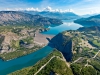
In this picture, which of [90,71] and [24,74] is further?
[24,74]

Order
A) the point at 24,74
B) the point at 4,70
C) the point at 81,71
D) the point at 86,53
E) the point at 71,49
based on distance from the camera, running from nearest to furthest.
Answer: the point at 81,71
the point at 24,74
the point at 4,70
the point at 86,53
the point at 71,49

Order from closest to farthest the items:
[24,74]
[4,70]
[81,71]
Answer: [81,71] → [24,74] → [4,70]

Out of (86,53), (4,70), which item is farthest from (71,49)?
(4,70)


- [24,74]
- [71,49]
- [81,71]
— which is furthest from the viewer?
[71,49]

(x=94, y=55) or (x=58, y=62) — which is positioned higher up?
(x=58, y=62)

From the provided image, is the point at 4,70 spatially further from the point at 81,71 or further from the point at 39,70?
the point at 81,71

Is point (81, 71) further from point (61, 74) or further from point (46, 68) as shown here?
point (46, 68)

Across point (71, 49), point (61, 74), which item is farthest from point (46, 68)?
point (71, 49)

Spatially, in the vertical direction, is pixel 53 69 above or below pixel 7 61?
above

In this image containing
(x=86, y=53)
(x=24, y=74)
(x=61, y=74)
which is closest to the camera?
(x=61, y=74)
